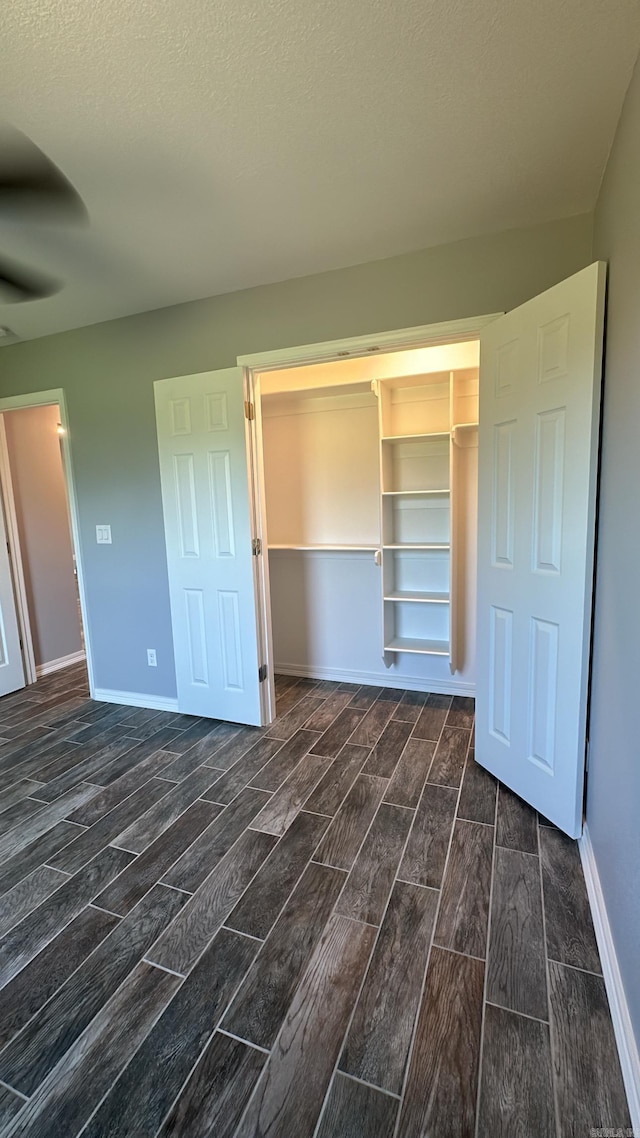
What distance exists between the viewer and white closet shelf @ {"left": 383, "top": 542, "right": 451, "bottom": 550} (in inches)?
120

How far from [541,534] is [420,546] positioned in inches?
49.3

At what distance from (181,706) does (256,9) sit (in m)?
3.11

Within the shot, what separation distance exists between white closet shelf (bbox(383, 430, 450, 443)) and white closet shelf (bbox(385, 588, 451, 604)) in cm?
104

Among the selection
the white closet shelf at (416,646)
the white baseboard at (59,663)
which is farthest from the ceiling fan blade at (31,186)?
the white baseboard at (59,663)

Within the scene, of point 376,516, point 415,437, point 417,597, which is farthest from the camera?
point 376,516

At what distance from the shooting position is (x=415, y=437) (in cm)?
300

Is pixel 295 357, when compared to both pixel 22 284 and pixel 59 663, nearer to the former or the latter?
pixel 22 284

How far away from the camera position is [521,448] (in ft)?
6.28

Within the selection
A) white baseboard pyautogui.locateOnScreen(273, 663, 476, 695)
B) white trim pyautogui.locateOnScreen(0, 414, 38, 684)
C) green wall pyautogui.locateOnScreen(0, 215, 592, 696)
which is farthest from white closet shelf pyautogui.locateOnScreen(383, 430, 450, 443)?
white trim pyautogui.locateOnScreen(0, 414, 38, 684)

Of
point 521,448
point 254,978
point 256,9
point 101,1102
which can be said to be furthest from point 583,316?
point 101,1102

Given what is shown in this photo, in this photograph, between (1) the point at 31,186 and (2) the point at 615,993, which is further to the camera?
(1) the point at 31,186

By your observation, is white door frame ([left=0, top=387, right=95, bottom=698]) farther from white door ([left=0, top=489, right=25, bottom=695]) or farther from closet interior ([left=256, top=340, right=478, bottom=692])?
closet interior ([left=256, top=340, right=478, bottom=692])

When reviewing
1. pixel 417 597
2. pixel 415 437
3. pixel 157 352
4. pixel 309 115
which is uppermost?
pixel 309 115

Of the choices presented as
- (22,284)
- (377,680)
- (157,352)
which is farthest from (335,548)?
(22,284)
